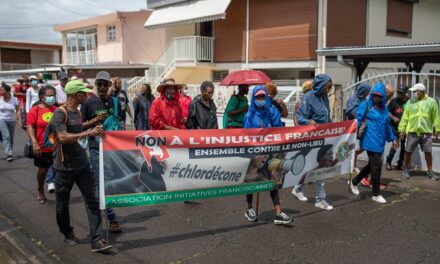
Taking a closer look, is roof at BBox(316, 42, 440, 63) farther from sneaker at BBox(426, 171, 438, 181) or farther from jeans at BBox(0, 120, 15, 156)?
jeans at BBox(0, 120, 15, 156)

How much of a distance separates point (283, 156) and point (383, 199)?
203 cm

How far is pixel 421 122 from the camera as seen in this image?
7.77 m

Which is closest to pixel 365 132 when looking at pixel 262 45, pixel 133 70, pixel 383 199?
pixel 383 199

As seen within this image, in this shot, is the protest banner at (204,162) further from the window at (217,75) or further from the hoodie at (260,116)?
the window at (217,75)

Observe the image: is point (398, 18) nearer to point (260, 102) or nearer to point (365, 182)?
point (365, 182)

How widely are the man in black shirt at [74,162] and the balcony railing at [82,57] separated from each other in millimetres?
26057

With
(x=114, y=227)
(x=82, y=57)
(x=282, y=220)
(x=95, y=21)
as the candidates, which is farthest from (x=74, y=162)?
(x=82, y=57)

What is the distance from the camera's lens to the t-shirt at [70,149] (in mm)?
4363

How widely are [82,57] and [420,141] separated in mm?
26961

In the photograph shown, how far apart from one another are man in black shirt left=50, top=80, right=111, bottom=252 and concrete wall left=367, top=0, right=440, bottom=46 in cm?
1486

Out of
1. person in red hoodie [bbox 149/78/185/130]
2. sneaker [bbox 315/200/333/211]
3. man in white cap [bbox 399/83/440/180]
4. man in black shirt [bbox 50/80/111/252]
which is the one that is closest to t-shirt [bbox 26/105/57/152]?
person in red hoodie [bbox 149/78/185/130]

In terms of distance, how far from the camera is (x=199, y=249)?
464cm

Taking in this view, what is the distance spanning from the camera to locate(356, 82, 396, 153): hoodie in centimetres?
630

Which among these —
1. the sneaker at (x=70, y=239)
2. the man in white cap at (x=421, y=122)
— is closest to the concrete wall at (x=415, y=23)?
the man in white cap at (x=421, y=122)
